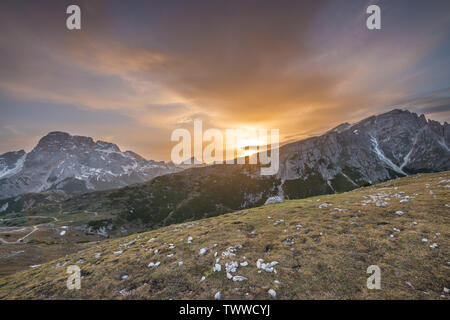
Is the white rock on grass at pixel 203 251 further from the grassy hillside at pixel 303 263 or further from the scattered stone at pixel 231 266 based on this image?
Answer: the scattered stone at pixel 231 266

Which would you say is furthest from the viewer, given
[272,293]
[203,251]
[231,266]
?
[203,251]

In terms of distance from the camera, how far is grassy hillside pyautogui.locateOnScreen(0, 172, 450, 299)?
955 cm

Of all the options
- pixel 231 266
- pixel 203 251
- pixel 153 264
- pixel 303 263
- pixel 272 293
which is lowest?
pixel 153 264

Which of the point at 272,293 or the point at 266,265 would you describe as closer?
the point at 272,293

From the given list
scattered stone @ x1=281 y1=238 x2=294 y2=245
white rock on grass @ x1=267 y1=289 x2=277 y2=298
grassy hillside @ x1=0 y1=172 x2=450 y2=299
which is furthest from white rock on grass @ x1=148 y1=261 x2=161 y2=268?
scattered stone @ x1=281 y1=238 x2=294 y2=245

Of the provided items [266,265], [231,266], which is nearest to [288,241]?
[266,265]

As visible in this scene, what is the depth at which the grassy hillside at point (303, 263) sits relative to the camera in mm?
9547

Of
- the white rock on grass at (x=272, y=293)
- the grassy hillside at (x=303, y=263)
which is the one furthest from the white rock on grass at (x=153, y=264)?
the white rock on grass at (x=272, y=293)

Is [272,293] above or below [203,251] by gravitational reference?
above

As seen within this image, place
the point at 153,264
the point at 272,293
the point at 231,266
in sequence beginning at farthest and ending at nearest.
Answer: the point at 153,264
the point at 231,266
the point at 272,293

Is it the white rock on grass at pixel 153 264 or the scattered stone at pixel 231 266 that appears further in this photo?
the white rock on grass at pixel 153 264

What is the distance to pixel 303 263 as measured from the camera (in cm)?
1181

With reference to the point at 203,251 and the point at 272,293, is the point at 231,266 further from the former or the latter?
the point at 203,251
